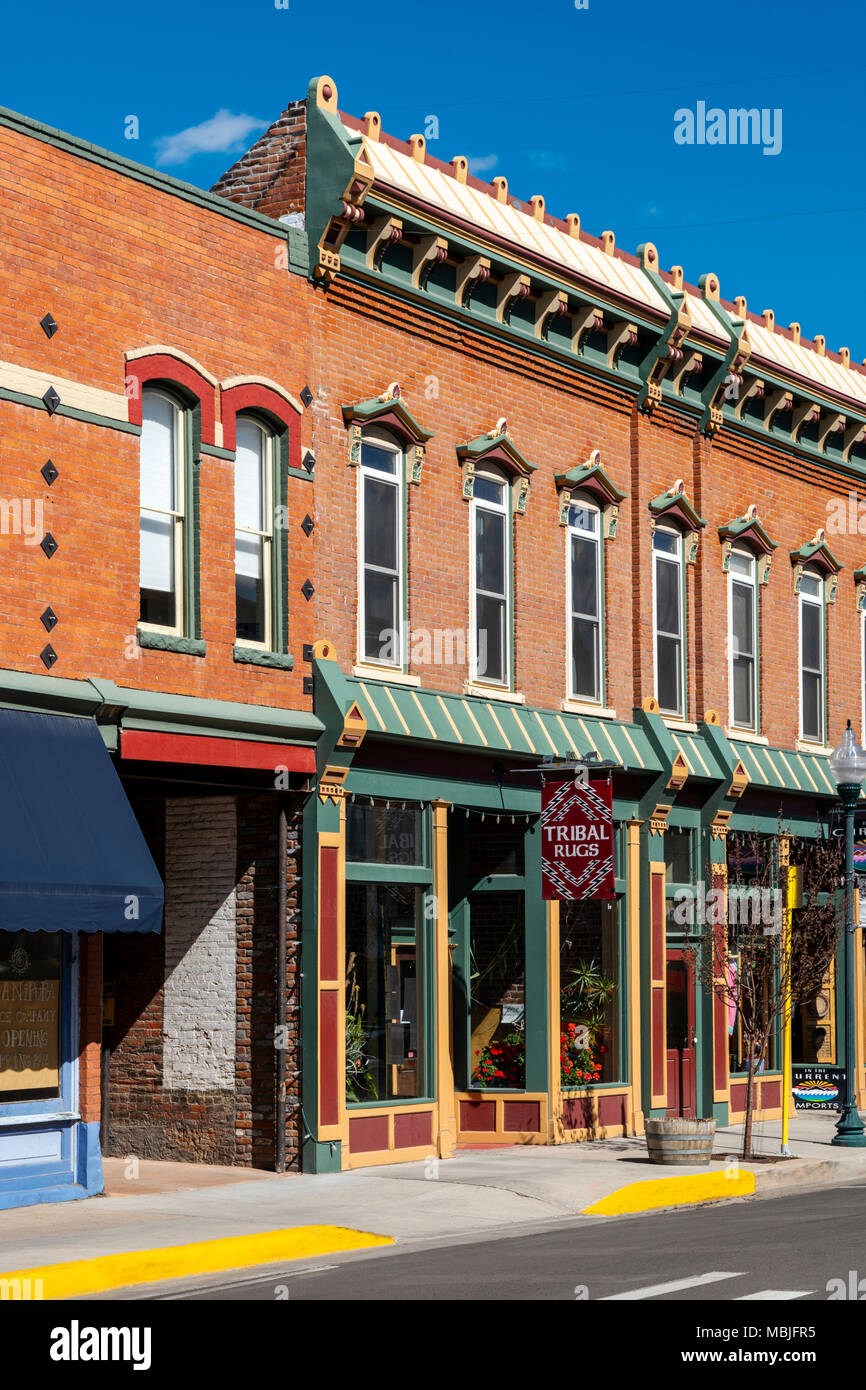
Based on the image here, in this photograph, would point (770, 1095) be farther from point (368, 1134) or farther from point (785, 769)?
point (368, 1134)

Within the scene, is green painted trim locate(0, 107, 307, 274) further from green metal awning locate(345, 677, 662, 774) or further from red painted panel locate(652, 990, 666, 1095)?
red painted panel locate(652, 990, 666, 1095)

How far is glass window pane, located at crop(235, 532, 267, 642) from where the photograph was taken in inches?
723

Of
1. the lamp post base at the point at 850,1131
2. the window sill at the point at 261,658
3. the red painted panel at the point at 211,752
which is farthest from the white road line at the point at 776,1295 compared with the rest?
Result: the lamp post base at the point at 850,1131

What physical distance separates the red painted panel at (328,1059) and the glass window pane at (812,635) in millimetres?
11528

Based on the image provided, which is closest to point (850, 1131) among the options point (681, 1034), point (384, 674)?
point (681, 1034)

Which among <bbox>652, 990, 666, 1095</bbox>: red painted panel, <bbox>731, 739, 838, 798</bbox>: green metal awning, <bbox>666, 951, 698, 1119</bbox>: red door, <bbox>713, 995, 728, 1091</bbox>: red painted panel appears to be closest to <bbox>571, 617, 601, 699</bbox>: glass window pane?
<bbox>731, 739, 838, 798</bbox>: green metal awning

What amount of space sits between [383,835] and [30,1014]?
4497 millimetres

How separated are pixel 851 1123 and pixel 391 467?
948 centimetres

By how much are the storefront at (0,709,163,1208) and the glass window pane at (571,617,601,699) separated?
7.70 meters

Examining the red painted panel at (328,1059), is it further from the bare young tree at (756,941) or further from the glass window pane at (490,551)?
the glass window pane at (490,551)

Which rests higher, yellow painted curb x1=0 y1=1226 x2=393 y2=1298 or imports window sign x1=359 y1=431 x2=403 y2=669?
imports window sign x1=359 y1=431 x2=403 y2=669

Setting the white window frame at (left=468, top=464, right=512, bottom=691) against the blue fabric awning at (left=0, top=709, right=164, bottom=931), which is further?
the white window frame at (left=468, top=464, right=512, bottom=691)

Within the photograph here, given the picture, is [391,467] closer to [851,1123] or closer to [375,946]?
[375,946]
